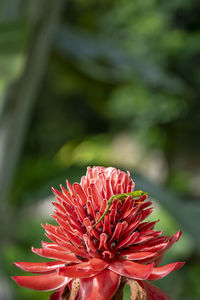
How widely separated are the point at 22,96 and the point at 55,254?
3.44 feet

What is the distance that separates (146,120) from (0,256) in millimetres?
2267

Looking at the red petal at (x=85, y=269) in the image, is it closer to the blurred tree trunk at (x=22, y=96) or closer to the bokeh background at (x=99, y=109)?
the bokeh background at (x=99, y=109)

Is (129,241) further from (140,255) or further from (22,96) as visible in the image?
(22,96)

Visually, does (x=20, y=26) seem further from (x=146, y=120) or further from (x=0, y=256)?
(x=146, y=120)

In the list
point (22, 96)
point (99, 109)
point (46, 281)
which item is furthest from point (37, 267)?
point (99, 109)

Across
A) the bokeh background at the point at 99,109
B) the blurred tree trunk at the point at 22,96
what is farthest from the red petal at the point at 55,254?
the blurred tree trunk at the point at 22,96

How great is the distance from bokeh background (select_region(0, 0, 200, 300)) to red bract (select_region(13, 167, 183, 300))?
32 centimetres

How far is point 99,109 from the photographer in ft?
7.57

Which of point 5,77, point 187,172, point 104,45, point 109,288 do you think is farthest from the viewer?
point 187,172

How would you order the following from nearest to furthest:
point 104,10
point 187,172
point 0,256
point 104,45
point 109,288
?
point 109,288 < point 0,256 < point 104,45 < point 187,172 < point 104,10

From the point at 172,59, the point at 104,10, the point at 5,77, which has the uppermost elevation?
the point at 104,10

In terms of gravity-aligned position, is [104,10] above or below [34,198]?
above

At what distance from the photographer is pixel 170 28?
11.2 feet

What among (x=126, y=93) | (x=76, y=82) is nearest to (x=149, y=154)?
(x=126, y=93)
